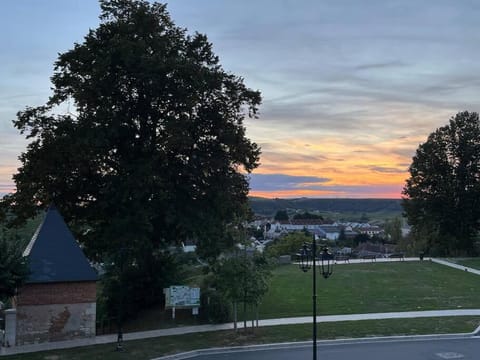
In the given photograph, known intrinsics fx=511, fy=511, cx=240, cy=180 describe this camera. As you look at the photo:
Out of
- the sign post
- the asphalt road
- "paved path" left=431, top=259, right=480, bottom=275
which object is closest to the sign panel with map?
the sign post

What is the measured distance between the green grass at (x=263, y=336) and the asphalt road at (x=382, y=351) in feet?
3.32

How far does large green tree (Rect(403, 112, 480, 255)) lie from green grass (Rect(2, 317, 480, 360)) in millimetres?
34119

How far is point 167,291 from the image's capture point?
2588 centimetres

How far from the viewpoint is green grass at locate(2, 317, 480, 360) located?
20250 mm

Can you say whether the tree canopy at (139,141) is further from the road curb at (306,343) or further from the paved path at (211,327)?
the road curb at (306,343)

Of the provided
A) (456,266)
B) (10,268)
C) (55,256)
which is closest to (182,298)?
(55,256)

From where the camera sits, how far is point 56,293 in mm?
22594

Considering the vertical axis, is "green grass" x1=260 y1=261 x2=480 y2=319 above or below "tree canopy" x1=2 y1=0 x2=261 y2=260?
below

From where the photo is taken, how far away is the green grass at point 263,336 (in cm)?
2025

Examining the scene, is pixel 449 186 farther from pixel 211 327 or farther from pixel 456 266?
pixel 211 327

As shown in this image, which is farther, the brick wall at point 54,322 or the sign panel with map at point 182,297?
the sign panel with map at point 182,297

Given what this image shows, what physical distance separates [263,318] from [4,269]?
13.1 meters

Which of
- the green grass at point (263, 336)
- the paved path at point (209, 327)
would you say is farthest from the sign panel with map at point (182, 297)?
the green grass at point (263, 336)

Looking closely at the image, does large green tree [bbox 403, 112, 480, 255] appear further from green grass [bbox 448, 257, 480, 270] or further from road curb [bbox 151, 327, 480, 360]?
road curb [bbox 151, 327, 480, 360]
